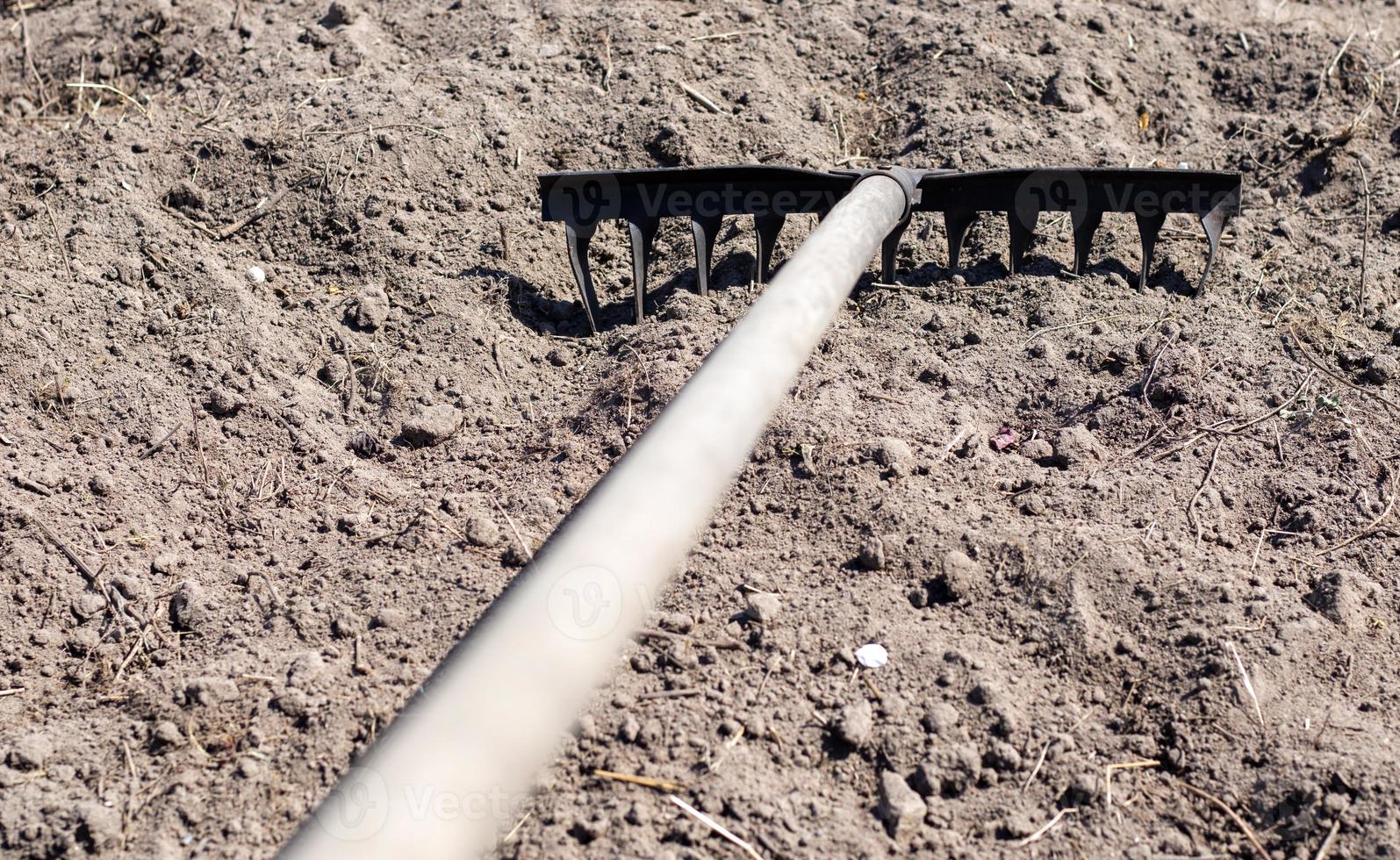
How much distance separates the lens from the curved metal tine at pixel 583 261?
3.18 m

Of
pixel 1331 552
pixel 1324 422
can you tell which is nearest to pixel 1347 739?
pixel 1331 552

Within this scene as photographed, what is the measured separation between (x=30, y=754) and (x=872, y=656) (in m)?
1.62

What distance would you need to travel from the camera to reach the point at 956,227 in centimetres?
324

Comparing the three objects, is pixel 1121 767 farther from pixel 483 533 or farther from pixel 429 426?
pixel 429 426

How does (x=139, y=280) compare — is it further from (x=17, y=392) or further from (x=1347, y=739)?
(x=1347, y=739)

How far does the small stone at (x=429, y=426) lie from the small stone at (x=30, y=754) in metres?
1.09

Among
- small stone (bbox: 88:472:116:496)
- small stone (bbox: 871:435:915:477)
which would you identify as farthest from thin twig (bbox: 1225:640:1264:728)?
small stone (bbox: 88:472:116:496)

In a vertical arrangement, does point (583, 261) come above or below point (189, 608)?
above

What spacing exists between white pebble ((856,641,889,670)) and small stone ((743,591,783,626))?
188 mm

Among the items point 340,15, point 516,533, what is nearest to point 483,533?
point 516,533
